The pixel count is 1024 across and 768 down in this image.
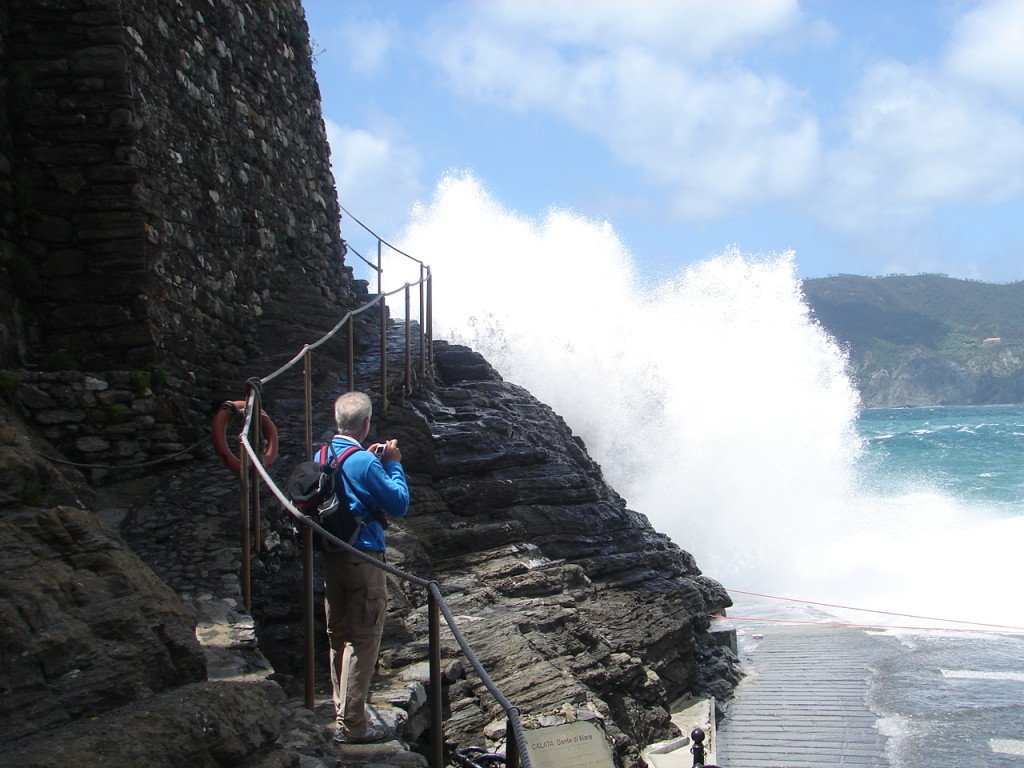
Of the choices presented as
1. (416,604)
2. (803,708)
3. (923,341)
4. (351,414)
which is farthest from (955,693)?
(923,341)

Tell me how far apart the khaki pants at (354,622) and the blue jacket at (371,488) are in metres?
0.10

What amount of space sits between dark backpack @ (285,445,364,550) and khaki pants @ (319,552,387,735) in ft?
0.42

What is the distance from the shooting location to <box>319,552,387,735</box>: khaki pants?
468 cm

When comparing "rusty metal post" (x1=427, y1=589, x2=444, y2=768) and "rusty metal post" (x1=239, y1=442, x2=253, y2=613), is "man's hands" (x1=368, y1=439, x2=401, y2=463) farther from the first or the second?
"rusty metal post" (x1=239, y1=442, x2=253, y2=613)

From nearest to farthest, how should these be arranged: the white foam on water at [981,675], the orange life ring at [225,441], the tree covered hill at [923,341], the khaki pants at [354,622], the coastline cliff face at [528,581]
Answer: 1. the khaki pants at [354,622]
2. the orange life ring at [225,441]
3. the coastline cliff face at [528,581]
4. the white foam on water at [981,675]
5. the tree covered hill at [923,341]

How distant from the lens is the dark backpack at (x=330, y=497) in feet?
15.1

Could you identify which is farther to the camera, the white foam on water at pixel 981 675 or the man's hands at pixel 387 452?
the white foam on water at pixel 981 675

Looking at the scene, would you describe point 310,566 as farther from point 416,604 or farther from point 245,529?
point 416,604

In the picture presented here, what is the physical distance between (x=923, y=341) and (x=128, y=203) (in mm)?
135354

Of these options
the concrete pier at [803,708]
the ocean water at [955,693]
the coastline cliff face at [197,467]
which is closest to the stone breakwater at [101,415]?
the coastline cliff face at [197,467]

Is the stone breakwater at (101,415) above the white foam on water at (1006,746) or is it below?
above

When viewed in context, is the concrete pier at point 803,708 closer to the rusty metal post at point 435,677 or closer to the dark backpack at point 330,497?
the rusty metal post at point 435,677

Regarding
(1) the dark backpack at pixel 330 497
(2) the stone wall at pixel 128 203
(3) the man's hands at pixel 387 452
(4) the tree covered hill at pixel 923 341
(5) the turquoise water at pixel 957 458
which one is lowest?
(5) the turquoise water at pixel 957 458

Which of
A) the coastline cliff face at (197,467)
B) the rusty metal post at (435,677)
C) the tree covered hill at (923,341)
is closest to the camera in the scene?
the coastline cliff face at (197,467)
